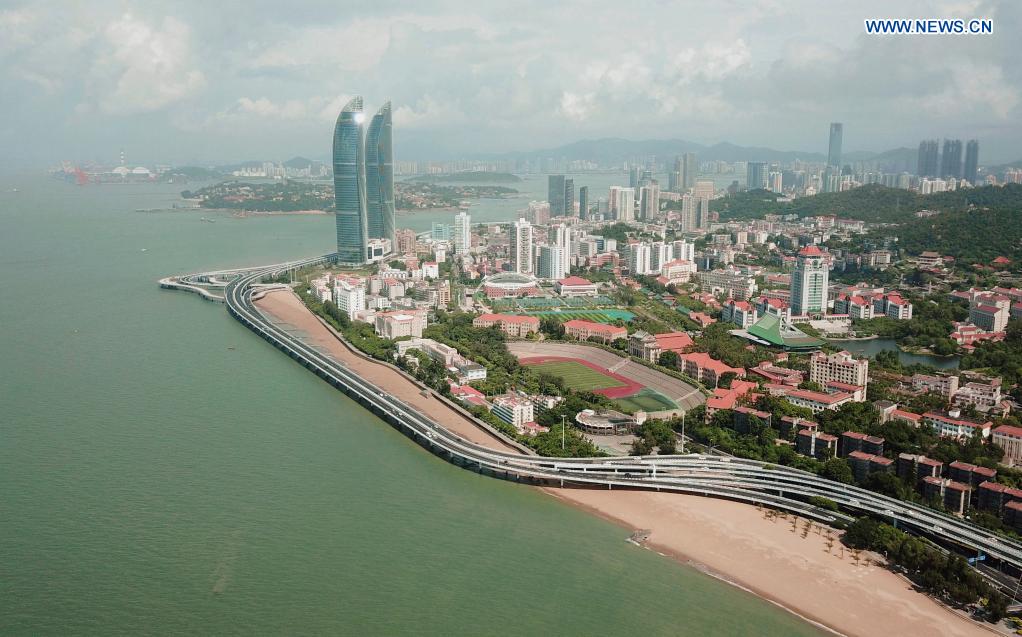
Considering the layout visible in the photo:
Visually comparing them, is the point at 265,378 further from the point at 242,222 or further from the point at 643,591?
the point at 242,222

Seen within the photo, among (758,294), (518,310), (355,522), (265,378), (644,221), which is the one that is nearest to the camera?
(355,522)

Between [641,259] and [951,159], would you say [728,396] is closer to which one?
[641,259]

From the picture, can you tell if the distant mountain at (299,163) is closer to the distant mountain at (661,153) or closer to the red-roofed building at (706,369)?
the distant mountain at (661,153)

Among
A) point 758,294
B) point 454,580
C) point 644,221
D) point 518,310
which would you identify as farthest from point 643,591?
point 644,221

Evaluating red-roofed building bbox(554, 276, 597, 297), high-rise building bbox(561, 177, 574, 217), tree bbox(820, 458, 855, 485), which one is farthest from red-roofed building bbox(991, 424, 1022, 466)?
high-rise building bbox(561, 177, 574, 217)

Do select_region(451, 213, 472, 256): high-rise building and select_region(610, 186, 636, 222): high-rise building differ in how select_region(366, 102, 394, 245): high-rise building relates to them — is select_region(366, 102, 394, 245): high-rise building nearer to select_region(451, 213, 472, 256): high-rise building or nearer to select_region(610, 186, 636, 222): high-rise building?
select_region(451, 213, 472, 256): high-rise building

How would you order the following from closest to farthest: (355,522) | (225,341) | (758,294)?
(355,522) < (225,341) < (758,294)

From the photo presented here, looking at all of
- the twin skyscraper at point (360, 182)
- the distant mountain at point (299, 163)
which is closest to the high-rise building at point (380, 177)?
the twin skyscraper at point (360, 182)
